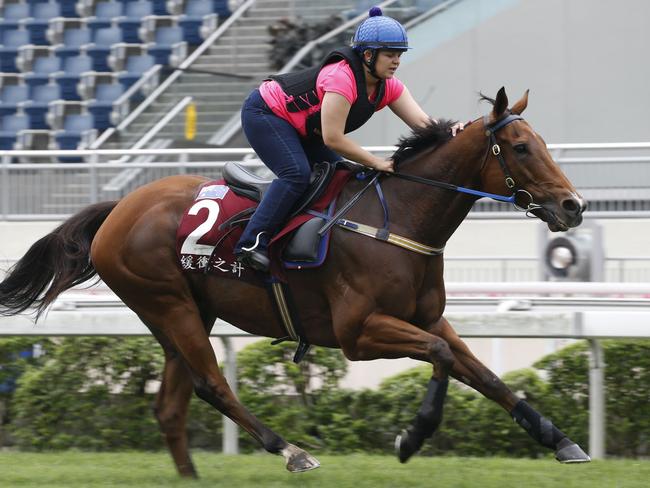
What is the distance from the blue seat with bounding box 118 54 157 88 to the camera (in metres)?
12.7

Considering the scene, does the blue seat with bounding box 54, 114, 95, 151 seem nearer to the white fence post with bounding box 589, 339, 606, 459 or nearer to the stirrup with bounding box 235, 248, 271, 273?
the stirrup with bounding box 235, 248, 271, 273

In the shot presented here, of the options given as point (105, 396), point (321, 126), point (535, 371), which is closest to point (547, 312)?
point (535, 371)

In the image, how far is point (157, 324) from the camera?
5.08m

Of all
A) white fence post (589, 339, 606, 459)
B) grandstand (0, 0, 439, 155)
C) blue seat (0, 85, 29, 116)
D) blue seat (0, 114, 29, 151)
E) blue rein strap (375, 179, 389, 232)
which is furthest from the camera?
blue seat (0, 85, 29, 116)

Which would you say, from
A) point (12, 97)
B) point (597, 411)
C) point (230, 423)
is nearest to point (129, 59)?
point (12, 97)

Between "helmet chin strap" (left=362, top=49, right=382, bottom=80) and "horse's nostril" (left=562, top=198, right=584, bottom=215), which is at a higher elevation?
"helmet chin strap" (left=362, top=49, right=382, bottom=80)

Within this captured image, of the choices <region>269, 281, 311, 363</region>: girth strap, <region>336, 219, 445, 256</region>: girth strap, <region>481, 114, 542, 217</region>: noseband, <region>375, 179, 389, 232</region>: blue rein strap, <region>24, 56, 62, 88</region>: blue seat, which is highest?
<region>24, 56, 62, 88</region>: blue seat

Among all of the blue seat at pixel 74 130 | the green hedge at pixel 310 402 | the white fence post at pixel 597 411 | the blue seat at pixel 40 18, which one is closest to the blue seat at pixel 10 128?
the blue seat at pixel 74 130

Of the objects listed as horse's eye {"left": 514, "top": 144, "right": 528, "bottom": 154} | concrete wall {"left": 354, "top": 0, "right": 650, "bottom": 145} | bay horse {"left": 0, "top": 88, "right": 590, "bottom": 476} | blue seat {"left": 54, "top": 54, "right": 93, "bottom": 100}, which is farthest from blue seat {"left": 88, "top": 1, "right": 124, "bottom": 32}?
horse's eye {"left": 514, "top": 144, "right": 528, "bottom": 154}

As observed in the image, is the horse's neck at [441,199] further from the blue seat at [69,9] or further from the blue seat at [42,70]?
the blue seat at [69,9]

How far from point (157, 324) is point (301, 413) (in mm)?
1002

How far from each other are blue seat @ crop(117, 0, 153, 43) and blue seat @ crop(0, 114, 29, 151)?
165cm

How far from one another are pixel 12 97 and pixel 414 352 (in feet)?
32.2

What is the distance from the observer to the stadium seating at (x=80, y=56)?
1231 cm
